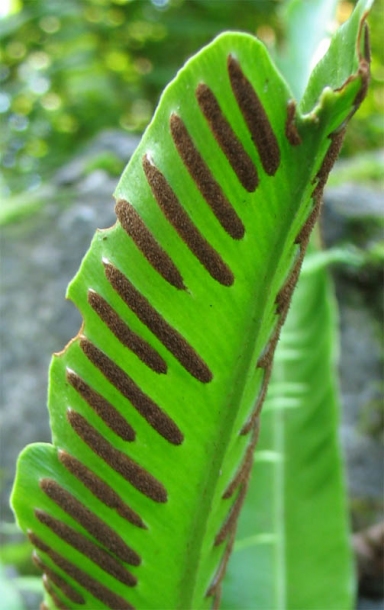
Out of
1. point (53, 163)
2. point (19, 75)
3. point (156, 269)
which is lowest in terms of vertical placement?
point (156, 269)

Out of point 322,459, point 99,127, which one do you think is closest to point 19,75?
point 99,127

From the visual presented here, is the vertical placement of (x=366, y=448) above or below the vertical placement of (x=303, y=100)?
below

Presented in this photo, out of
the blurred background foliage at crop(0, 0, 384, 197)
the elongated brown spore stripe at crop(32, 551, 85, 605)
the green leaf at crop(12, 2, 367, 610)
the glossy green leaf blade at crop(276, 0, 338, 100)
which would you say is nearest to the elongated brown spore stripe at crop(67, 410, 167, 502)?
the green leaf at crop(12, 2, 367, 610)

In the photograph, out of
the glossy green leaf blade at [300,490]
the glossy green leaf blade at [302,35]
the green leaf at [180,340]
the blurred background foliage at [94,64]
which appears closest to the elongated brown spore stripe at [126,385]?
the green leaf at [180,340]

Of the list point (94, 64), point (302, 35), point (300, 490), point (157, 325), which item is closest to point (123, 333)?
point (157, 325)

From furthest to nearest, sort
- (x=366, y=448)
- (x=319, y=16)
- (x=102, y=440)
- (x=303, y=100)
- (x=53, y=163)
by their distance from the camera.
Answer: (x=53, y=163) < (x=366, y=448) < (x=319, y=16) < (x=102, y=440) < (x=303, y=100)

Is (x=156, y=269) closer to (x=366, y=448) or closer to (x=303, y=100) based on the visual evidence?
(x=303, y=100)

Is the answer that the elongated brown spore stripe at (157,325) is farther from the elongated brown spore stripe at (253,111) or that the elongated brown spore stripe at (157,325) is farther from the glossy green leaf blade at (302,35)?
the glossy green leaf blade at (302,35)

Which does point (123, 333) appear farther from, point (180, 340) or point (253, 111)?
point (253, 111)
